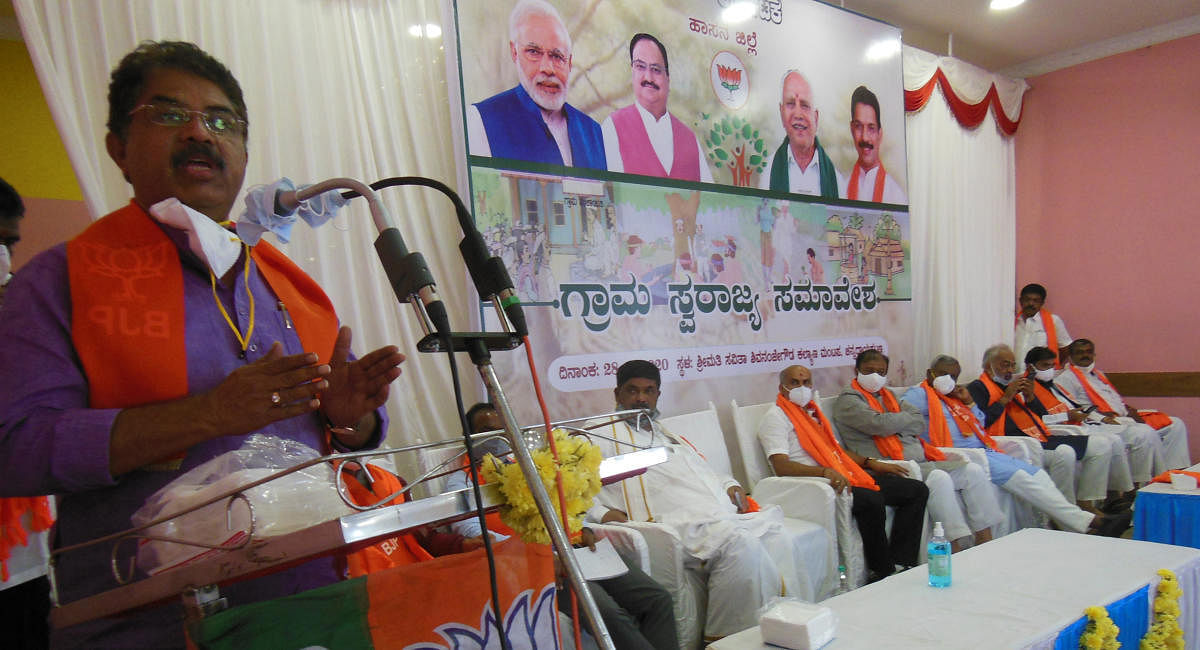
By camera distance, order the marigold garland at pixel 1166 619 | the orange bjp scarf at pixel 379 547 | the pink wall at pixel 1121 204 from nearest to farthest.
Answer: the orange bjp scarf at pixel 379 547 → the marigold garland at pixel 1166 619 → the pink wall at pixel 1121 204

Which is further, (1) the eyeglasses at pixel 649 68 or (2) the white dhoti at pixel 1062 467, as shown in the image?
(2) the white dhoti at pixel 1062 467

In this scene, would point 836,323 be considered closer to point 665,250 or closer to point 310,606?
point 665,250

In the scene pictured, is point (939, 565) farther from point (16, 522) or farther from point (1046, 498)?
point (16, 522)

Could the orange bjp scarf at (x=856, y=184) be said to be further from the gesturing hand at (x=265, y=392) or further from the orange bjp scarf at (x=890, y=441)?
the gesturing hand at (x=265, y=392)

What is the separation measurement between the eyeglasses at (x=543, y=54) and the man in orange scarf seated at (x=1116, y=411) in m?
4.79

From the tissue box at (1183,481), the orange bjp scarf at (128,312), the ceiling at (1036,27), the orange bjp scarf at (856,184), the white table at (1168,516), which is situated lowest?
the white table at (1168,516)

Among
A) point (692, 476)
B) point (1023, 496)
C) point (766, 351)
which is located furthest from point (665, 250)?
point (1023, 496)

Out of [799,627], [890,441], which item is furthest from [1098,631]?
[890,441]

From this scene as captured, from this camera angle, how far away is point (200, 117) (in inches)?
45.4

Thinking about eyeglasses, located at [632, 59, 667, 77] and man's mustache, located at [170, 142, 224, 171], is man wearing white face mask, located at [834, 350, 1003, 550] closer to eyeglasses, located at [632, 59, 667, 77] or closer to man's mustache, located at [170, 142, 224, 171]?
eyeglasses, located at [632, 59, 667, 77]

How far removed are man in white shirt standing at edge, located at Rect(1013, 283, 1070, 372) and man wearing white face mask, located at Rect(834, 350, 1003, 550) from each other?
294 centimetres

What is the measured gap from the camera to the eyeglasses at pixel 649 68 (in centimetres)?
411

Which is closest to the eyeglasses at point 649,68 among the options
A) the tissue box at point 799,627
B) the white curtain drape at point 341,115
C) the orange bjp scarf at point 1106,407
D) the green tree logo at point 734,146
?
the green tree logo at point 734,146

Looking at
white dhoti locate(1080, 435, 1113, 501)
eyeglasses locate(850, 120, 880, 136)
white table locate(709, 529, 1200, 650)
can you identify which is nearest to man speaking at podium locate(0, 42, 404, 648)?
white table locate(709, 529, 1200, 650)
